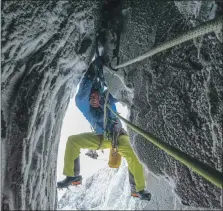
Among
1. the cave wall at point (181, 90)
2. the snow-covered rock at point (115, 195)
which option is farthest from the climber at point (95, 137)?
the cave wall at point (181, 90)

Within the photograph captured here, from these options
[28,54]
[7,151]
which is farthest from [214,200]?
[28,54]

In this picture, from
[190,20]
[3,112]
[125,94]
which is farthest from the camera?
[125,94]

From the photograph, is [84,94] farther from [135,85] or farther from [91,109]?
[135,85]

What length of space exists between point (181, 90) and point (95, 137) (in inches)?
107

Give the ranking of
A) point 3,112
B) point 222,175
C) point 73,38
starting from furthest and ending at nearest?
point 73,38 < point 3,112 < point 222,175

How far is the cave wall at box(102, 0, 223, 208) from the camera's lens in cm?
162

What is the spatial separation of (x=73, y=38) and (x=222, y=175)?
213 centimetres

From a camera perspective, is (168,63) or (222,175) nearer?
(222,175)

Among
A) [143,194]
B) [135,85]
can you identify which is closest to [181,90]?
[135,85]

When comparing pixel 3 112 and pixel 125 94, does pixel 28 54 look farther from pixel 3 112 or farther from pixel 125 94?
pixel 125 94

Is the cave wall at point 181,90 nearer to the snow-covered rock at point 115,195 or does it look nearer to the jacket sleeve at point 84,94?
the snow-covered rock at point 115,195

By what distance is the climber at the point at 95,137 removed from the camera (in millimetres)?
3863

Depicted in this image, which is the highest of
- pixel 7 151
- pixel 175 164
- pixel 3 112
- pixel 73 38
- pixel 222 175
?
pixel 73 38

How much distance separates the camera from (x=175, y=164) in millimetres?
2035
